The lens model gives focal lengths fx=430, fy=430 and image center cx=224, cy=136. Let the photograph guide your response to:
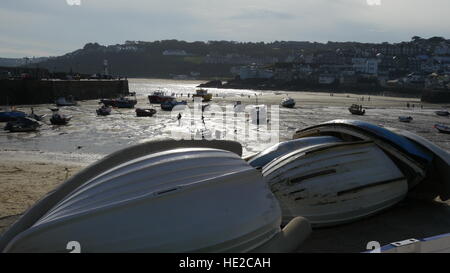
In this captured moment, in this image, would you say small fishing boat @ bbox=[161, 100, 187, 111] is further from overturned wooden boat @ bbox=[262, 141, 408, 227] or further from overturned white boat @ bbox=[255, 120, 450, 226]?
overturned wooden boat @ bbox=[262, 141, 408, 227]

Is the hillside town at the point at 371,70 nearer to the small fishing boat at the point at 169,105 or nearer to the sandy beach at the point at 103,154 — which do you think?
the sandy beach at the point at 103,154

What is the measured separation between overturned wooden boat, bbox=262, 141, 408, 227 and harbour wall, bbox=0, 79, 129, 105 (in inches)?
1959

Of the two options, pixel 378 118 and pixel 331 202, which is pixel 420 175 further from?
pixel 378 118

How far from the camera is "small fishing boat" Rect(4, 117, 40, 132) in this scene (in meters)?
32.2

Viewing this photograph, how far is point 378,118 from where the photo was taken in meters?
48.2

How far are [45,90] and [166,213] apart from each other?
55725mm

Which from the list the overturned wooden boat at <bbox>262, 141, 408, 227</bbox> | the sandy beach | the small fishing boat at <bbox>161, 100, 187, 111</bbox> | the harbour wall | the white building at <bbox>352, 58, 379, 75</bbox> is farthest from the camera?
the white building at <bbox>352, 58, 379, 75</bbox>

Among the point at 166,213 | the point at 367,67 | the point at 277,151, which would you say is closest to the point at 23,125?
the point at 277,151

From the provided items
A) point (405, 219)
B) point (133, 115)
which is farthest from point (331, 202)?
point (133, 115)

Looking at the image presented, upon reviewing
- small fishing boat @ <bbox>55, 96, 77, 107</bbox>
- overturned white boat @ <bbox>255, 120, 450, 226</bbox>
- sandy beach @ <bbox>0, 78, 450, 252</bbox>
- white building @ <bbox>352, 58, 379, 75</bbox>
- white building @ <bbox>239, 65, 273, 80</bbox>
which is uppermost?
white building @ <bbox>352, 58, 379, 75</bbox>

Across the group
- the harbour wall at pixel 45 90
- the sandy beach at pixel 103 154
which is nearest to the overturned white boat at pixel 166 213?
the sandy beach at pixel 103 154

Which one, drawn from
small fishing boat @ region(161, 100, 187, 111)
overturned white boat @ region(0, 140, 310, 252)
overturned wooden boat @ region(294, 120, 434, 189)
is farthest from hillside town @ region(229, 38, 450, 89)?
overturned white boat @ region(0, 140, 310, 252)

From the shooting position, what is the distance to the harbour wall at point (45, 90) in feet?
167
